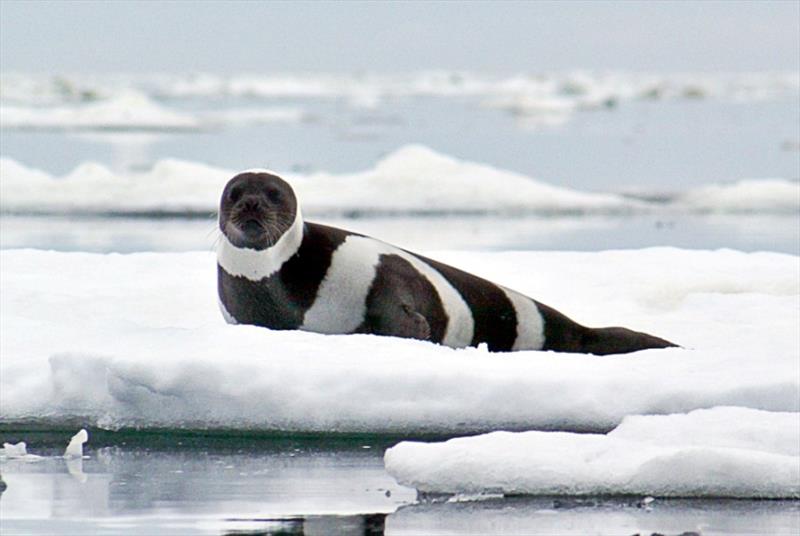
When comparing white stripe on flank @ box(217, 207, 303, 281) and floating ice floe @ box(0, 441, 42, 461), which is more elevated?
white stripe on flank @ box(217, 207, 303, 281)

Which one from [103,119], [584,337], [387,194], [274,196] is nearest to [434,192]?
[387,194]

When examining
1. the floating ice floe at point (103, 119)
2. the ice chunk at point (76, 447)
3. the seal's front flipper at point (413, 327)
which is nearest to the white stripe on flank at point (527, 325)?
the seal's front flipper at point (413, 327)

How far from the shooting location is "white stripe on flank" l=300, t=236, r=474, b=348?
18.0 feet

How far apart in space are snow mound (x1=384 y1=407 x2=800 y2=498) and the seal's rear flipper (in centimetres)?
194

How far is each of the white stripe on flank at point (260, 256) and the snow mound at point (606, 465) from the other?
1708mm

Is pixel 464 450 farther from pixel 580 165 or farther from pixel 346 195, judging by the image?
pixel 580 165

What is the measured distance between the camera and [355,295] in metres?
5.50

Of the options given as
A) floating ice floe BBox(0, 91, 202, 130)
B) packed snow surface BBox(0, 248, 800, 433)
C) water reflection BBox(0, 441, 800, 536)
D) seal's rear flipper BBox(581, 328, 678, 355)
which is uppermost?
floating ice floe BBox(0, 91, 202, 130)

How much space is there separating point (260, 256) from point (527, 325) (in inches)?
39.6

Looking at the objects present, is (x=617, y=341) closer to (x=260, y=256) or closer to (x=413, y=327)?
(x=413, y=327)

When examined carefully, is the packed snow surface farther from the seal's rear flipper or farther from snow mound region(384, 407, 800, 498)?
snow mound region(384, 407, 800, 498)

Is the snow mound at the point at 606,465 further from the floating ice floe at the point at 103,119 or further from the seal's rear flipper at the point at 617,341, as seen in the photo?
the floating ice floe at the point at 103,119

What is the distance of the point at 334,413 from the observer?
14.6 ft

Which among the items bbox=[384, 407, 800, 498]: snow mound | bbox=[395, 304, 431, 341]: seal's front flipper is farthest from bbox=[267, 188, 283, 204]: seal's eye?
bbox=[384, 407, 800, 498]: snow mound
